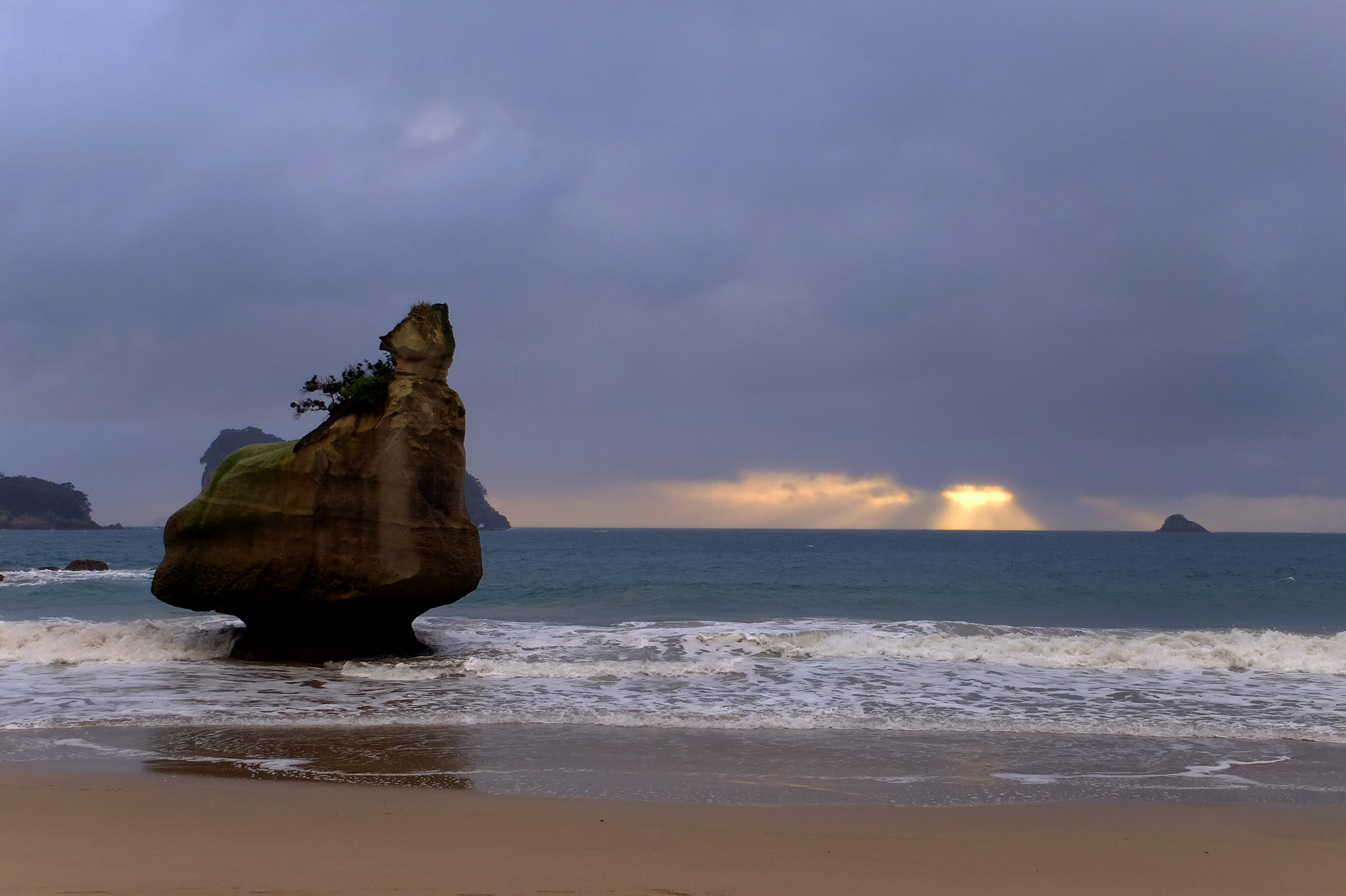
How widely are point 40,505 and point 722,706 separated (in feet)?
592

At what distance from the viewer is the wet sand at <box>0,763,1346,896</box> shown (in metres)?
5.41

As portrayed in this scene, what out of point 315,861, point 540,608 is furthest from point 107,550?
point 315,861

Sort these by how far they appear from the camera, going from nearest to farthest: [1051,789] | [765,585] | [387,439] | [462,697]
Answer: [1051,789] < [462,697] < [387,439] < [765,585]

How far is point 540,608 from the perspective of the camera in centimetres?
2627

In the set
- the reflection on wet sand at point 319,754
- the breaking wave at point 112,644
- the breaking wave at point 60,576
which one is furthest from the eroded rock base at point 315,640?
the breaking wave at point 60,576

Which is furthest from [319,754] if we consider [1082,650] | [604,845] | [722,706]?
[1082,650]

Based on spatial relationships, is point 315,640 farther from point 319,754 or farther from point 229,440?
point 229,440

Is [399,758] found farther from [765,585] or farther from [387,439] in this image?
[765,585]

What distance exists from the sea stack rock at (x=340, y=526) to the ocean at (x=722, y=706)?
42.2 inches

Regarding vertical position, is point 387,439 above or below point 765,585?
above

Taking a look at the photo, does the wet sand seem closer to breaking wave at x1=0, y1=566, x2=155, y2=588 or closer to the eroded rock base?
the eroded rock base

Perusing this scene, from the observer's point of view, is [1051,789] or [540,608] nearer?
[1051,789]

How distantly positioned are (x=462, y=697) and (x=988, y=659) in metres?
9.74

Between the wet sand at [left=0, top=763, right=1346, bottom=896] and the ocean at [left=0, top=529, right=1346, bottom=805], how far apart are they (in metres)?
0.55
